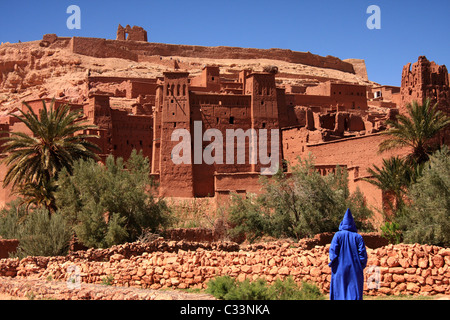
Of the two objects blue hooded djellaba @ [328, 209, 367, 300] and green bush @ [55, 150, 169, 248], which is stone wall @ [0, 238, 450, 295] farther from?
green bush @ [55, 150, 169, 248]

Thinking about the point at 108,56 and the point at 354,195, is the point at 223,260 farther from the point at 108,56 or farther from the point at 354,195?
the point at 108,56

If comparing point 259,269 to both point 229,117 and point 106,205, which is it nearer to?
point 106,205

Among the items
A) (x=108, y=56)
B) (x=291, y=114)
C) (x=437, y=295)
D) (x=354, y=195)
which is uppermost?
(x=108, y=56)

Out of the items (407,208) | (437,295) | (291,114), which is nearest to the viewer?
(437,295)

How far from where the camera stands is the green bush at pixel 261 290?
32.6ft

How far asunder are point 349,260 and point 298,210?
13.0m

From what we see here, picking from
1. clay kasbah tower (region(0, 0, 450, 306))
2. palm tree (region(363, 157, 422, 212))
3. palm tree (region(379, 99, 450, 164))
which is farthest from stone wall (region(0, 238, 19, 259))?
palm tree (region(379, 99, 450, 164))

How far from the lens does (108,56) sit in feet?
214

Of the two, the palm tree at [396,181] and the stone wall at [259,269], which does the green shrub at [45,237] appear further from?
the palm tree at [396,181]

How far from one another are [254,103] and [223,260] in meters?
23.6

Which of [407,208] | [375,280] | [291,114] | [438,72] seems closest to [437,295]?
[375,280]

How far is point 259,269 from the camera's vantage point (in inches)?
477

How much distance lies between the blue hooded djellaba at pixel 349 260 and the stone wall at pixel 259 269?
2.16m

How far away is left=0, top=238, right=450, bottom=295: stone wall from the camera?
434 inches
